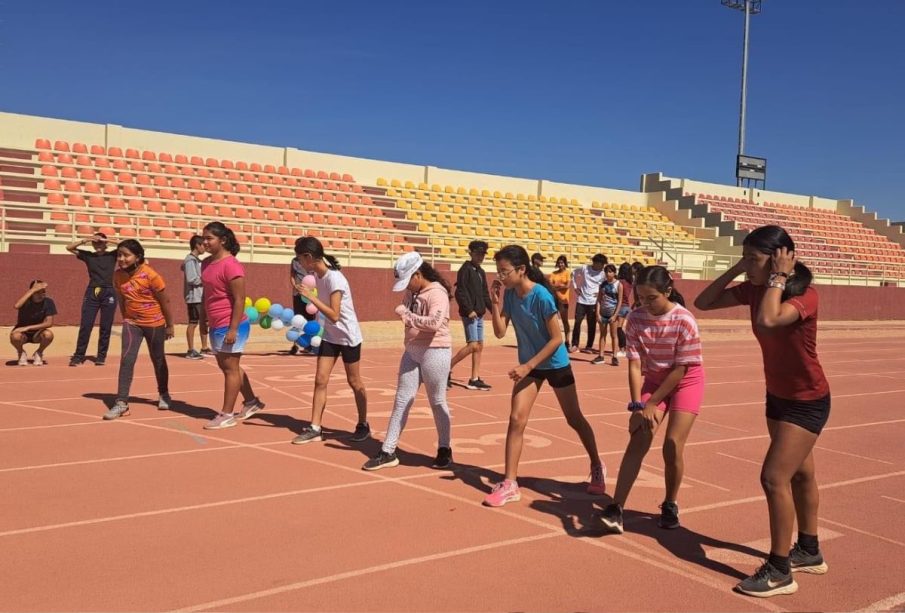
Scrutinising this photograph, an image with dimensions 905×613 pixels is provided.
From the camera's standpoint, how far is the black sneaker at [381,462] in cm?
607

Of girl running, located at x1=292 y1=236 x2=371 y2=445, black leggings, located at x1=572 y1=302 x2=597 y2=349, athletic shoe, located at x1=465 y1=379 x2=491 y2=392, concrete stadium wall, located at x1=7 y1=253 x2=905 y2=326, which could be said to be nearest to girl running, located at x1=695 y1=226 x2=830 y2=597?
girl running, located at x1=292 y1=236 x2=371 y2=445

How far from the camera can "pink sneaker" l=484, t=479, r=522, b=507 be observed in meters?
5.23

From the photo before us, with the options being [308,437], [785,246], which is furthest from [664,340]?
[308,437]

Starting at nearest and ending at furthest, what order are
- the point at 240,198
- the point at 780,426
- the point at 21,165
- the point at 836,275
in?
the point at 780,426 → the point at 21,165 → the point at 240,198 → the point at 836,275

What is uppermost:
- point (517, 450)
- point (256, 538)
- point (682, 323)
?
point (682, 323)

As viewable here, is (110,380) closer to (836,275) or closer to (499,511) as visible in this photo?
(499,511)

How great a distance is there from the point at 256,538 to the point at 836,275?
33.3 meters

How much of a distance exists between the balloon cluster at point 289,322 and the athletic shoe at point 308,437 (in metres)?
5.70

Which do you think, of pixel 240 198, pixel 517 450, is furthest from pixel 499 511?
pixel 240 198

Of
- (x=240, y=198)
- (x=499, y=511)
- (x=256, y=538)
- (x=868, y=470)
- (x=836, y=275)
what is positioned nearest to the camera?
(x=256, y=538)

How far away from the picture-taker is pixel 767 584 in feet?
12.7

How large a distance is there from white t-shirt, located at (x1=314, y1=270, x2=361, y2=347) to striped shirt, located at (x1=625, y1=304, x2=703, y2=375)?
288cm

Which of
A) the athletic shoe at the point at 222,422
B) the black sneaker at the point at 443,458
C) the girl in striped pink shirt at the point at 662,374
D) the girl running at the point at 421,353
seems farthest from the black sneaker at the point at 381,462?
the girl in striped pink shirt at the point at 662,374

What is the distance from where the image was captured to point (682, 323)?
4.70 metres
